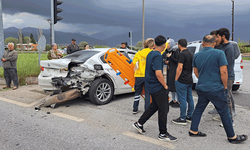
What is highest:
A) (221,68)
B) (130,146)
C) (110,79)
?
(221,68)

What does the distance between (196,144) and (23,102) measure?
→ 16.1ft

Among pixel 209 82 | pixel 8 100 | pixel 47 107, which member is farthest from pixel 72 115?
pixel 209 82

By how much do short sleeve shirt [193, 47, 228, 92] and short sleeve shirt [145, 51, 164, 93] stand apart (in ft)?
2.24

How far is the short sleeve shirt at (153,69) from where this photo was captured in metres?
3.30

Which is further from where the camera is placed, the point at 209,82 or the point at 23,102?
the point at 23,102

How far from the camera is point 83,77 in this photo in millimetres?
5566

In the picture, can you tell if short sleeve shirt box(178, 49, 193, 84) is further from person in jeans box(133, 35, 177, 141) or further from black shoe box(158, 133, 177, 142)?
black shoe box(158, 133, 177, 142)

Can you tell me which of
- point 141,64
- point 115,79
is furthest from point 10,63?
point 141,64

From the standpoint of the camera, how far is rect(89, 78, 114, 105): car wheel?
553cm

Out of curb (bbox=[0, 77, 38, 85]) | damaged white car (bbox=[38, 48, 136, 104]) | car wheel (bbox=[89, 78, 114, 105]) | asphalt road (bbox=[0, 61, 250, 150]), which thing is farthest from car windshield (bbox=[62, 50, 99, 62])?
curb (bbox=[0, 77, 38, 85])

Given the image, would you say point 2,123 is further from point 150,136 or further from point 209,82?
point 209,82

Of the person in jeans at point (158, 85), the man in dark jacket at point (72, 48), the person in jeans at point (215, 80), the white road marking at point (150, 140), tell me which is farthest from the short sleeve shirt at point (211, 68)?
the man in dark jacket at point (72, 48)

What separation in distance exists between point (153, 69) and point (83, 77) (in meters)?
2.72

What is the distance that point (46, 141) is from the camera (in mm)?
3463
